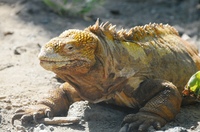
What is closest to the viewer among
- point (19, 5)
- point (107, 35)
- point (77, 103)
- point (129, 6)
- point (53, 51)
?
point (53, 51)

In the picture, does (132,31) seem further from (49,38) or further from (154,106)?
(49,38)

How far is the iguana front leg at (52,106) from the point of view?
647 cm

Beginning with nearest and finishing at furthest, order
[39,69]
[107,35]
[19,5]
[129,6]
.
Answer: [107,35] → [39,69] → [19,5] → [129,6]

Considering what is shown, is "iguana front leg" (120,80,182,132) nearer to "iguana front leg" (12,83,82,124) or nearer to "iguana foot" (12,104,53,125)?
"iguana front leg" (12,83,82,124)

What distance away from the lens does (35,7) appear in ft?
39.1

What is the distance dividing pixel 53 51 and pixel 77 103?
136 centimetres

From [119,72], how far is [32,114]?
3.72 ft

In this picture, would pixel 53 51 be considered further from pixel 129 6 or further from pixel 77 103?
pixel 129 6

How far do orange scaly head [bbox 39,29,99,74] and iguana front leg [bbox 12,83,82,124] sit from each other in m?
0.80

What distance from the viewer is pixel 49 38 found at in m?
10.2

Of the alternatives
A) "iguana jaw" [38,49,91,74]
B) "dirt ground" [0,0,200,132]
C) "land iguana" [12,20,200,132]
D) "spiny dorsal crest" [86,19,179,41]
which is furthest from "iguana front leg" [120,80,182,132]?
"iguana jaw" [38,49,91,74]

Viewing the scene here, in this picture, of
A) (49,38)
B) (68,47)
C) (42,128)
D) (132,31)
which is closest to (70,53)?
(68,47)

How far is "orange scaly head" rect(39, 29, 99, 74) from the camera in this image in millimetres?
5883

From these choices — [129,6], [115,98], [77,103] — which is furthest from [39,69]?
[129,6]
